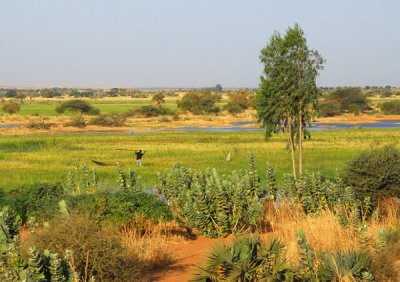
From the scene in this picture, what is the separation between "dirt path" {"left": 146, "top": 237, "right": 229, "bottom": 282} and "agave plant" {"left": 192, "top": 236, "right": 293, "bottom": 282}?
925mm

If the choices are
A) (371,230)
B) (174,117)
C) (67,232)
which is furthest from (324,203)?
(174,117)

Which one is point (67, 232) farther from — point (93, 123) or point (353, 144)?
point (93, 123)

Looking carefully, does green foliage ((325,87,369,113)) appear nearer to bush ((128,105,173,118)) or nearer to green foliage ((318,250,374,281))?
Answer: bush ((128,105,173,118))

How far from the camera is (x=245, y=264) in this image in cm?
734

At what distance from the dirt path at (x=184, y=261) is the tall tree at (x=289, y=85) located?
849 cm

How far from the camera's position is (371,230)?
11.3 metres

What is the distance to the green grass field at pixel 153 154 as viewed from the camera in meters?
29.1

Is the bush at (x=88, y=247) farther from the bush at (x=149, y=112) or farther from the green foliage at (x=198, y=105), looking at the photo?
the green foliage at (x=198, y=105)

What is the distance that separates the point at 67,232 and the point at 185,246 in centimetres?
472

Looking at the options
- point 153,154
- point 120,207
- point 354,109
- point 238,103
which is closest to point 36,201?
point 120,207

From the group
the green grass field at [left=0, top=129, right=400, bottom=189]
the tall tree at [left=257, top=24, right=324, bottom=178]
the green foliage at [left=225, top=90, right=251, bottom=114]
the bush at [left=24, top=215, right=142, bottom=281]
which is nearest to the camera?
the bush at [left=24, top=215, right=142, bottom=281]

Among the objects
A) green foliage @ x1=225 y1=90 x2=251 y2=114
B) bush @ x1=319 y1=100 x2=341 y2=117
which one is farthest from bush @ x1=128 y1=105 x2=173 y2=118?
bush @ x1=319 y1=100 x2=341 y2=117

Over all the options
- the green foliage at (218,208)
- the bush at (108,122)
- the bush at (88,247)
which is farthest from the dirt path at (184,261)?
the bush at (108,122)

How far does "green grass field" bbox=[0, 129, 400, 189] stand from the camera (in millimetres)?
29094
